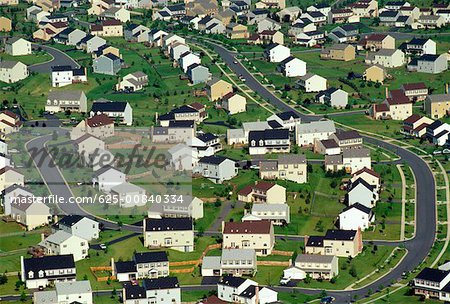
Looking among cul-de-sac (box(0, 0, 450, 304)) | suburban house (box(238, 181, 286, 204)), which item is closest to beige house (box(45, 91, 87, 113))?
cul-de-sac (box(0, 0, 450, 304))

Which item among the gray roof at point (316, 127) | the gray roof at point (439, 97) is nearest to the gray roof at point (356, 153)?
the gray roof at point (316, 127)

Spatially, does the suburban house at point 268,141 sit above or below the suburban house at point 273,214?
above

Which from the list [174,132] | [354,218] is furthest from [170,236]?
[174,132]

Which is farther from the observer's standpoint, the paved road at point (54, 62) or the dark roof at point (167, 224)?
the paved road at point (54, 62)

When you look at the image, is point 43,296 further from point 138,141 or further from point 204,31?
point 204,31

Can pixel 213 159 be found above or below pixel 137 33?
below

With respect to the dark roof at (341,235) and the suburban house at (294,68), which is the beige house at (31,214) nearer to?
the dark roof at (341,235)

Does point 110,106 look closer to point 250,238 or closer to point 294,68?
point 294,68
